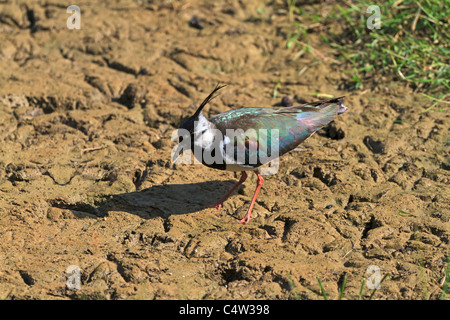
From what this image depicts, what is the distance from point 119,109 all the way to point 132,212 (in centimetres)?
183

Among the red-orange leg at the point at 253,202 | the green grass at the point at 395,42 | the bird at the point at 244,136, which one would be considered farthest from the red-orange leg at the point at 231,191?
the green grass at the point at 395,42

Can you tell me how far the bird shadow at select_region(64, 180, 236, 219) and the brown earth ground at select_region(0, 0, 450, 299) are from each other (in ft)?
0.05

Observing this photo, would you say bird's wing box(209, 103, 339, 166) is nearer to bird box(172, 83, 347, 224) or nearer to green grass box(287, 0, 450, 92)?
bird box(172, 83, 347, 224)

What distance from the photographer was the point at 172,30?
7.23 m

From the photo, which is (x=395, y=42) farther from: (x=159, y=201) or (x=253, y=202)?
(x=159, y=201)

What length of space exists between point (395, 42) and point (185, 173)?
3090 millimetres

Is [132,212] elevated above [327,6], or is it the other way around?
[327,6]

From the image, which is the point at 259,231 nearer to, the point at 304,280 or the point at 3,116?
the point at 304,280

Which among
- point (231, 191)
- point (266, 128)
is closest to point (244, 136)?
point (266, 128)

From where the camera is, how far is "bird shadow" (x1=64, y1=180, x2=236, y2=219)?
461cm

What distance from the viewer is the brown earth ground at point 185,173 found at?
152 inches

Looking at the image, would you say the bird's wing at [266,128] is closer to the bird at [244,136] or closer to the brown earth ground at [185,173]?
the bird at [244,136]

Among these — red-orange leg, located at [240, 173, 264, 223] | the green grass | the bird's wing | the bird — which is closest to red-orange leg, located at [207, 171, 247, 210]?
the bird
